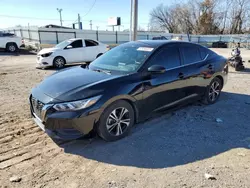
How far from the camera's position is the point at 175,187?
247 cm

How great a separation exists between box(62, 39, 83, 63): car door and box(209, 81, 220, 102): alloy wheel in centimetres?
762

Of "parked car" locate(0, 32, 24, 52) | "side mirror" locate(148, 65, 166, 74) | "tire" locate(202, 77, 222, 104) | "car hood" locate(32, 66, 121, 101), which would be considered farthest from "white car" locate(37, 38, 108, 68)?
"parked car" locate(0, 32, 24, 52)

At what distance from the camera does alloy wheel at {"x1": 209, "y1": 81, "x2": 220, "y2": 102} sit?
5.17 meters

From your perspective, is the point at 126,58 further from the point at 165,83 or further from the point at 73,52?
the point at 73,52

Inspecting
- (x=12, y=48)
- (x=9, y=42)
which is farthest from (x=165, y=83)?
(x=12, y=48)

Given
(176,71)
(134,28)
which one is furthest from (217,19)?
(176,71)

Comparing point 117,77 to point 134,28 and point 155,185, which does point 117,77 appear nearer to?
point 155,185

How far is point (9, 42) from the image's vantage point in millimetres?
17797

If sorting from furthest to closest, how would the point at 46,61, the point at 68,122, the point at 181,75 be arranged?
the point at 46,61 → the point at 181,75 → the point at 68,122

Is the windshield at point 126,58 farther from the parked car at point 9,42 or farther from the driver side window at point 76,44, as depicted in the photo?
the parked car at point 9,42

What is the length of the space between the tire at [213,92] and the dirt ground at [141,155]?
26.1 inches

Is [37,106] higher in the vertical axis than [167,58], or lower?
lower

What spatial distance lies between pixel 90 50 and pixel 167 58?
8.04 m

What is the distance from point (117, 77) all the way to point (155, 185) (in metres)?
1.69
